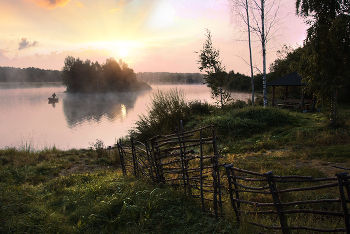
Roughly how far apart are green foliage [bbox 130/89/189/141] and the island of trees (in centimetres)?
5414

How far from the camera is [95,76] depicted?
6744cm

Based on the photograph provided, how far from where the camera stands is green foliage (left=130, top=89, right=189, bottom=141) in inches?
672

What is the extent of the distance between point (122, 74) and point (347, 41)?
226 ft

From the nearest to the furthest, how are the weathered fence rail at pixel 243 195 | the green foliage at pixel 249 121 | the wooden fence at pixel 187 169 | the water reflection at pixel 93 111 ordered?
the weathered fence rail at pixel 243 195 → the wooden fence at pixel 187 169 → the green foliage at pixel 249 121 → the water reflection at pixel 93 111

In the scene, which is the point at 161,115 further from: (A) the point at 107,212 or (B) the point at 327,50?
(A) the point at 107,212

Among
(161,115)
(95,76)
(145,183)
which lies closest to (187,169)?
(145,183)

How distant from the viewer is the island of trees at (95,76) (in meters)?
63.8

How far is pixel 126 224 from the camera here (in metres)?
3.82

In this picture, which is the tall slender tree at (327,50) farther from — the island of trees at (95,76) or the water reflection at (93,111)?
the island of trees at (95,76)

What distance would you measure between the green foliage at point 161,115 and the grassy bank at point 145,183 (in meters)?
0.42

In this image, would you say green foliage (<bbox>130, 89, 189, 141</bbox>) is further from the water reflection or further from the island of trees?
the island of trees

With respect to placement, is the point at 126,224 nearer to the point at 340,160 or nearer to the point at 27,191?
the point at 27,191

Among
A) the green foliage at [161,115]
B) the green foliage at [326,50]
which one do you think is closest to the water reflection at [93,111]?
the green foliage at [161,115]

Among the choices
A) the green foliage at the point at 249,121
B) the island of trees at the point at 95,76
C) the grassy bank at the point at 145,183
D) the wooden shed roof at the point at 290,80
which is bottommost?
the grassy bank at the point at 145,183
